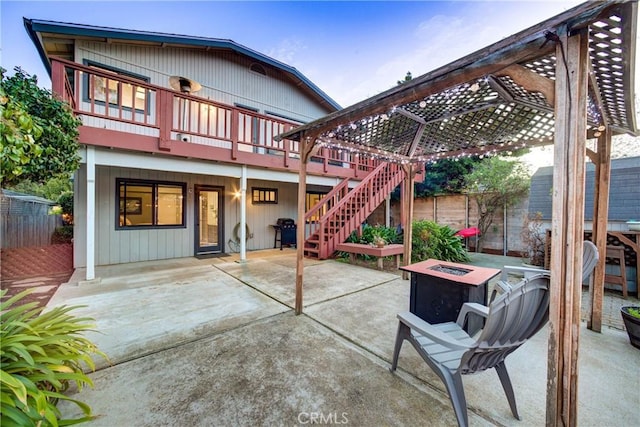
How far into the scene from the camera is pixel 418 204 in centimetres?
911

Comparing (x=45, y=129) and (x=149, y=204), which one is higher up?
(x=45, y=129)

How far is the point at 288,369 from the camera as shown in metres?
2.09

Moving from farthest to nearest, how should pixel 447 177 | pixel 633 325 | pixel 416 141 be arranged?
pixel 447 177, pixel 416 141, pixel 633 325

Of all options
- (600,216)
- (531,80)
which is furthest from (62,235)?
(600,216)

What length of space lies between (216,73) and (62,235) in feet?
19.4

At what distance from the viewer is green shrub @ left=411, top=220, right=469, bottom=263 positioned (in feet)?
20.6

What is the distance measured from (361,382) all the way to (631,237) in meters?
5.18

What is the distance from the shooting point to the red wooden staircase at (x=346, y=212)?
676cm

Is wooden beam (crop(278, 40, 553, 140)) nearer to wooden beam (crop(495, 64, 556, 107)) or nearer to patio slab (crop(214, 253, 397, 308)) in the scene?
wooden beam (crop(495, 64, 556, 107))

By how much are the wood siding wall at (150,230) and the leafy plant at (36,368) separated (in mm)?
4737

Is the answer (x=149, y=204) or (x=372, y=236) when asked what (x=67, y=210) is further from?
(x=372, y=236)

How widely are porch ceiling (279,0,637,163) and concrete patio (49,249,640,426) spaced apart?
2.09m

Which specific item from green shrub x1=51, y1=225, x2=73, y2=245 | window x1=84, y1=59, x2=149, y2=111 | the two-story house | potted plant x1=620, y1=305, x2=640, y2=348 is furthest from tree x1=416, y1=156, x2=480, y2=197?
green shrub x1=51, y1=225, x2=73, y2=245

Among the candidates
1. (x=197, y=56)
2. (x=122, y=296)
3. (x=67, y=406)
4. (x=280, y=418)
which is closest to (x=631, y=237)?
(x=280, y=418)
